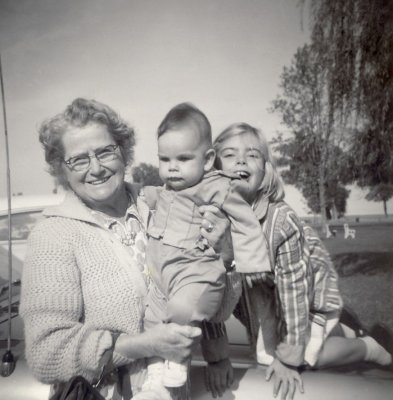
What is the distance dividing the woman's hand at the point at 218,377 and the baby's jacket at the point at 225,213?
33cm

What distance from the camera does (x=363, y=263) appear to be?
135 cm

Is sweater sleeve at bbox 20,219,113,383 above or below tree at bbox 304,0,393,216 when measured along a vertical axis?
below

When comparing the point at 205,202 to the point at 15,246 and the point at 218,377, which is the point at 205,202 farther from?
the point at 15,246

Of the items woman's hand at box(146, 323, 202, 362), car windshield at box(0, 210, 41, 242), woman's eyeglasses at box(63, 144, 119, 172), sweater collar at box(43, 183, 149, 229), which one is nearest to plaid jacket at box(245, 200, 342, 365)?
woman's hand at box(146, 323, 202, 362)

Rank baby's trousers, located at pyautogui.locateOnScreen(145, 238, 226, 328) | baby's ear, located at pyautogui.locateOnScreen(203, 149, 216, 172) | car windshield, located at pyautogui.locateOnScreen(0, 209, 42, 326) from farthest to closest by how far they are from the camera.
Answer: car windshield, located at pyautogui.locateOnScreen(0, 209, 42, 326)
baby's ear, located at pyautogui.locateOnScreen(203, 149, 216, 172)
baby's trousers, located at pyautogui.locateOnScreen(145, 238, 226, 328)

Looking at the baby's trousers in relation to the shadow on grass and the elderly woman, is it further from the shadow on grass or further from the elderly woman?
the shadow on grass

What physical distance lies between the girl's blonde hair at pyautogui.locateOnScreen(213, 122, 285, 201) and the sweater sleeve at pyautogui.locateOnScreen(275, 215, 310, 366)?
0.31 ft

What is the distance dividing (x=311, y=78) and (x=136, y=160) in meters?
0.64

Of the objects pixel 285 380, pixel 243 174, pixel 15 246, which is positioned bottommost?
pixel 285 380

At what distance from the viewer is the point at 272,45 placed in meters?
1.29

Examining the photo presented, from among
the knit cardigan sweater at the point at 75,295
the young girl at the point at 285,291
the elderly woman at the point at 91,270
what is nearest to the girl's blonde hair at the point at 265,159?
the young girl at the point at 285,291

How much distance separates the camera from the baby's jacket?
1.07 m

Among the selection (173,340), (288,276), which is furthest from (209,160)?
(173,340)

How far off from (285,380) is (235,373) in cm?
15
